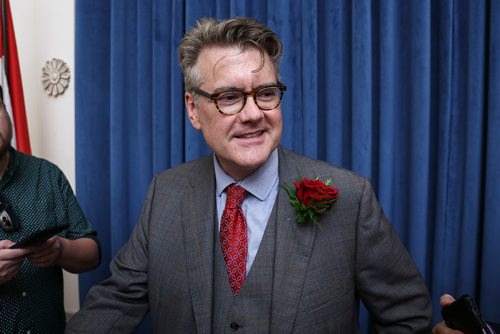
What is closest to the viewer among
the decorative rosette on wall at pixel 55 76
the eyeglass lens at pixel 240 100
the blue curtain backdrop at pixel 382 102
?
the eyeglass lens at pixel 240 100

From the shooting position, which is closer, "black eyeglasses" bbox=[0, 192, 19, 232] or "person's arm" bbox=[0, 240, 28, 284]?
"person's arm" bbox=[0, 240, 28, 284]

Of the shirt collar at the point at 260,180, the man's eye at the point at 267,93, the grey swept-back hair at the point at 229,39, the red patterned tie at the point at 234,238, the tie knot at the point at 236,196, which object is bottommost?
the red patterned tie at the point at 234,238

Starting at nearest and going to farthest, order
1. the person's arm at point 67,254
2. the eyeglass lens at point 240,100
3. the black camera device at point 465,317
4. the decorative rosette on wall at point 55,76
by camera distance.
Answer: the black camera device at point 465,317
the eyeglass lens at point 240,100
the person's arm at point 67,254
the decorative rosette on wall at point 55,76

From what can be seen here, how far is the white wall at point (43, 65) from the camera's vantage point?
246 centimetres

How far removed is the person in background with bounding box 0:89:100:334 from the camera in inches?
51.9

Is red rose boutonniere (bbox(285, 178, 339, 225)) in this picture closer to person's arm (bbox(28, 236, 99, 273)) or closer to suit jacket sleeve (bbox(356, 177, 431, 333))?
suit jacket sleeve (bbox(356, 177, 431, 333))

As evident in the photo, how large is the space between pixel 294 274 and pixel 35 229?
926mm

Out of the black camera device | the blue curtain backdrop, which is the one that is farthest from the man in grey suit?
the blue curtain backdrop

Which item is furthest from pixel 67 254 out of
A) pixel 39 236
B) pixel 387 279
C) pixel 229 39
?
pixel 387 279

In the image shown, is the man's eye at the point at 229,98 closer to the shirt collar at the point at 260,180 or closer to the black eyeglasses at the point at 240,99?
the black eyeglasses at the point at 240,99

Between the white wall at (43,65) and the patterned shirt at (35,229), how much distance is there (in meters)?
1.05

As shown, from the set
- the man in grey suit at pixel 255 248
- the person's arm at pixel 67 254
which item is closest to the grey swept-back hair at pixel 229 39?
the man in grey suit at pixel 255 248

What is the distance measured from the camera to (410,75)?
182 cm

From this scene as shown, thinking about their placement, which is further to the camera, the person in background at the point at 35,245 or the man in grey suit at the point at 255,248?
the person in background at the point at 35,245
